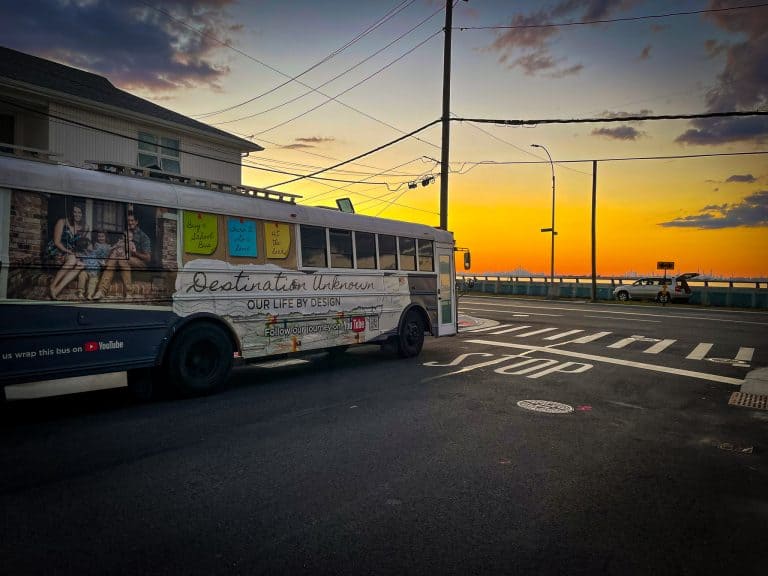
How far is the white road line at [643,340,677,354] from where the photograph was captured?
13234 millimetres

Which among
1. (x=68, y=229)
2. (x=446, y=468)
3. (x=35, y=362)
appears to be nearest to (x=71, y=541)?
(x=446, y=468)

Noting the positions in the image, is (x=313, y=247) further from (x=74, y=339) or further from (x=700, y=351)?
(x=700, y=351)

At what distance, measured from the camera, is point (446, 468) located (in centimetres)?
471

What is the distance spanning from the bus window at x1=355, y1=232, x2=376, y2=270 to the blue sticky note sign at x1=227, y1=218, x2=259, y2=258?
2.58 m

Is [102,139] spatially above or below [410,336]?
Result: above

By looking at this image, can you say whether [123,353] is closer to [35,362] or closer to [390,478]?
[35,362]

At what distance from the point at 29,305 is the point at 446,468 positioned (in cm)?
520

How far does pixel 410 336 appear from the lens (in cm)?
1184

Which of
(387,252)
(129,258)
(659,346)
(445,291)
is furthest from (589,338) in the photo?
(129,258)

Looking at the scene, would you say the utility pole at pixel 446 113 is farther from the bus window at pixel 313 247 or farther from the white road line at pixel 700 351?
the bus window at pixel 313 247

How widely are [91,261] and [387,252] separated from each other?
6.15 metres

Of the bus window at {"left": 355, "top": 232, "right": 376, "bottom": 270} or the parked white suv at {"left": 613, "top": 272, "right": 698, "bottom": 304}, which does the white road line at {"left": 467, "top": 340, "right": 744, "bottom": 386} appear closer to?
the bus window at {"left": 355, "top": 232, "right": 376, "bottom": 270}

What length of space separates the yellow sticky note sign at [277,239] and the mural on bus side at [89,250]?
1677mm

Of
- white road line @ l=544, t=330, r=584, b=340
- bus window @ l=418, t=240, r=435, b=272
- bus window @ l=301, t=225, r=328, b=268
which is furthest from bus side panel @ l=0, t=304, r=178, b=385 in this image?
white road line @ l=544, t=330, r=584, b=340
